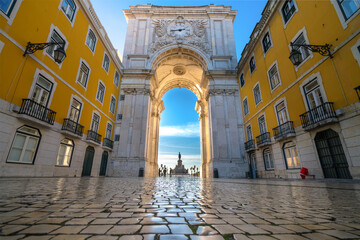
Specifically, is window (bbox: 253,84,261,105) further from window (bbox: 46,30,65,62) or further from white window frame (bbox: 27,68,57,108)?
white window frame (bbox: 27,68,57,108)

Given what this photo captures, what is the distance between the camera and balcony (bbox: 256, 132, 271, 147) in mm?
12964

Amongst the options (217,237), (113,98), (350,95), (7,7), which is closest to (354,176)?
(350,95)

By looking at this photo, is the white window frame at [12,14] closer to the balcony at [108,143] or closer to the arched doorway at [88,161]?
the arched doorway at [88,161]

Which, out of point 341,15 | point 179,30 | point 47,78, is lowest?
point 47,78

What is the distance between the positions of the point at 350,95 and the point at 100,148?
17.4 m

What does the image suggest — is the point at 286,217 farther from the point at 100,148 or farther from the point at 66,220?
the point at 100,148

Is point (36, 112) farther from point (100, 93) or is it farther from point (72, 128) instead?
point (100, 93)

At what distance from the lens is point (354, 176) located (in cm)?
693

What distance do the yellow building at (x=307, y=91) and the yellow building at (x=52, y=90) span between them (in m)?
13.1

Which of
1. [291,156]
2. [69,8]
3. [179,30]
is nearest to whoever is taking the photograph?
[291,156]

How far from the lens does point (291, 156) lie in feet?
35.4

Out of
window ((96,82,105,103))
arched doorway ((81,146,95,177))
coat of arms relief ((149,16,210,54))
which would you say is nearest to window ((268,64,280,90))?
coat of arms relief ((149,16,210,54))

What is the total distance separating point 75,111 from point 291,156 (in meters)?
15.4

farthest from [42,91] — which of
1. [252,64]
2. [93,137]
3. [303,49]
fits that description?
[252,64]
